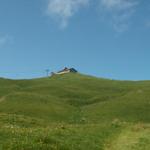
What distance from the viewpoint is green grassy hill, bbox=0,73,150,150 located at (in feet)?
105

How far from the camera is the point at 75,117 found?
73375 mm

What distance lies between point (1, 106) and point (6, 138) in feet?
165

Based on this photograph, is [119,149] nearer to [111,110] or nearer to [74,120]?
[74,120]

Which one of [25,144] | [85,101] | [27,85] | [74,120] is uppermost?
[27,85]

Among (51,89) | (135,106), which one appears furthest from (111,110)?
(51,89)

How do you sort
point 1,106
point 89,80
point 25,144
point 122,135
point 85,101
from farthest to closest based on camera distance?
point 89,80 → point 85,101 → point 1,106 → point 122,135 → point 25,144

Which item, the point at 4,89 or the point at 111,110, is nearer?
the point at 111,110

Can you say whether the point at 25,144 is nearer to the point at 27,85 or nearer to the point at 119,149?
the point at 119,149

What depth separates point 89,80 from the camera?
134 meters

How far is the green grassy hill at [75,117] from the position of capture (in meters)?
32.0

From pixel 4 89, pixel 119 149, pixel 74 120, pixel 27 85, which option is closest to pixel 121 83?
pixel 27 85

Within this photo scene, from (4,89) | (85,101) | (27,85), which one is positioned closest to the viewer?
(85,101)

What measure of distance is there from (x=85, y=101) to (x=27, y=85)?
29.8m

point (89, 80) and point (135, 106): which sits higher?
point (89, 80)
